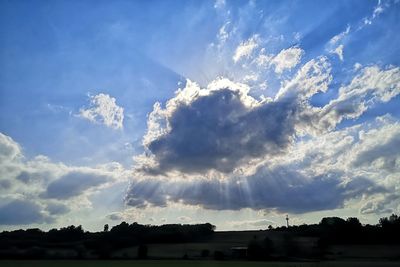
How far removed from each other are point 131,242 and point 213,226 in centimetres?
3389

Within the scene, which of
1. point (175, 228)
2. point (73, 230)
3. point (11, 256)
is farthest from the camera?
point (73, 230)

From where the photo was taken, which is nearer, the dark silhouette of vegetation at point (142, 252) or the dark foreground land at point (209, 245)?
the dark foreground land at point (209, 245)

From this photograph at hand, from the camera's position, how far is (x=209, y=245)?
14650 cm

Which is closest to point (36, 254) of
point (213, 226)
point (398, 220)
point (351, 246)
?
point (213, 226)

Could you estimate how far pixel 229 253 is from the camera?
130 meters

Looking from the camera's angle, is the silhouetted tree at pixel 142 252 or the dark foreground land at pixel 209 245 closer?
the dark foreground land at pixel 209 245

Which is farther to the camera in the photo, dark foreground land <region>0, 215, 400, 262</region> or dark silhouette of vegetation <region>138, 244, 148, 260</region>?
dark silhouette of vegetation <region>138, 244, 148, 260</region>

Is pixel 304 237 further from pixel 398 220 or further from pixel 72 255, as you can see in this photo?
pixel 72 255

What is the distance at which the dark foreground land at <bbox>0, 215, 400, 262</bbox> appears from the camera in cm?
11912

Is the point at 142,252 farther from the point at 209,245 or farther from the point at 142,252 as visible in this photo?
the point at 209,245

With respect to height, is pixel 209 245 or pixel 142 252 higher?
pixel 209 245

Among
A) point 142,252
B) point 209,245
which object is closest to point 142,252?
point 142,252

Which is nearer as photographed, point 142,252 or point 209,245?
point 142,252

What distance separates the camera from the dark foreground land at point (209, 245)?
119125 mm
